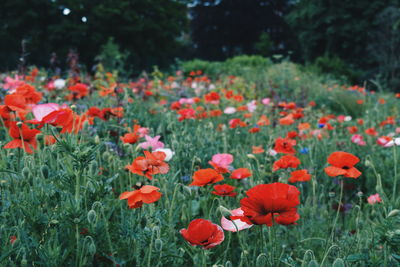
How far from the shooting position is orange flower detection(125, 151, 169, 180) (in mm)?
1152

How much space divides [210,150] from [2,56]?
12.1 metres

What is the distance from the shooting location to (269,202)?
2.85ft

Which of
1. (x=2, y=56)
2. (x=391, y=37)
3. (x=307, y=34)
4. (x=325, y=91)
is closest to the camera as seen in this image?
(x=325, y=91)

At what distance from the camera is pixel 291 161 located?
1525 mm

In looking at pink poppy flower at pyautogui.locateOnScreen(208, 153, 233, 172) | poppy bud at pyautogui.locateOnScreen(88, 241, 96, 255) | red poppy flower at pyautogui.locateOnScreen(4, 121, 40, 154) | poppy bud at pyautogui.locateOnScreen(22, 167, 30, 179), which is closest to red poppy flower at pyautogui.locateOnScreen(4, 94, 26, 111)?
red poppy flower at pyautogui.locateOnScreen(4, 121, 40, 154)

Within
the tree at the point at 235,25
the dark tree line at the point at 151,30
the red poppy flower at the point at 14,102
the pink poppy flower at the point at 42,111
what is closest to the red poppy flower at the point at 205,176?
the pink poppy flower at the point at 42,111

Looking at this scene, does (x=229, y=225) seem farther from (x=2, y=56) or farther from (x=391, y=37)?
(x=391, y=37)

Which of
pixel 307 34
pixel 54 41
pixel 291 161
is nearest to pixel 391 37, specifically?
pixel 307 34

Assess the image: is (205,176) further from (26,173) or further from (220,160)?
(26,173)

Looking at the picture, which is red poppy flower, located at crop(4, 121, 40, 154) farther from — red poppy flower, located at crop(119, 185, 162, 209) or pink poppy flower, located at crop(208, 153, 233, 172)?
pink poppy flower, located at crop(208, 153, 233, 172)

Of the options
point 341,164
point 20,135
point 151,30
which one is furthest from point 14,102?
point 151,30

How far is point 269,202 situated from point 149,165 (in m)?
0.44

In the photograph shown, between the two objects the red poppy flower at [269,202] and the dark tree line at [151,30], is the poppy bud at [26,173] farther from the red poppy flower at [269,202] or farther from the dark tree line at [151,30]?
the dark tree line at [151,30]

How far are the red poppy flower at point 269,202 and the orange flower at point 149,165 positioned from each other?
348 millimetres
